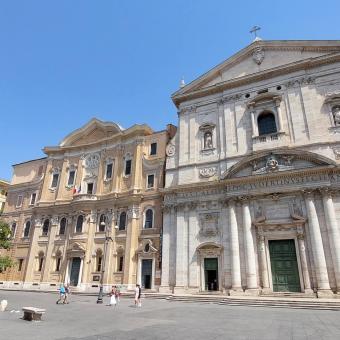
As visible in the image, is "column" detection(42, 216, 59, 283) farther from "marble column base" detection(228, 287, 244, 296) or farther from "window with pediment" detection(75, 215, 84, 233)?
"marble column base" detection(228, 287, 244, 296)

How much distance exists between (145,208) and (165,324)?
1810cm

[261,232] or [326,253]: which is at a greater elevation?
[261,232]

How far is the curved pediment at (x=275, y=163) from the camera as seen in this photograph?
67.8 feet

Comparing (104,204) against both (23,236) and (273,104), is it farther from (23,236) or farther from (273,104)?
(273,104)

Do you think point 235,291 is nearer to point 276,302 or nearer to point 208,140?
point 276,302

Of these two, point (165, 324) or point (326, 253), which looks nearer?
point (165, 324)

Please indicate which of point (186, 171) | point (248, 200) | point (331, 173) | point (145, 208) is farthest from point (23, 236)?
point (331, 173)

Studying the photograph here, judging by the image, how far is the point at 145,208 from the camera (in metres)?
28.0

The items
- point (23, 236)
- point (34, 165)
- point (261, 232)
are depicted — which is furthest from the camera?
point (34, 165)

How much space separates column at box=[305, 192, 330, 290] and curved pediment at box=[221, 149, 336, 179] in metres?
2.35

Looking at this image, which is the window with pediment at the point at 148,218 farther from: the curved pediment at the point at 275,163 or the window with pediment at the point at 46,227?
the window with pediment at the point at 46,227

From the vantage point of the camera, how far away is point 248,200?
22062 mm

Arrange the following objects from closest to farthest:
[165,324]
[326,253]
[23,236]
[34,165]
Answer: [165,324] < [326,253] < [23,236] < [34,165]

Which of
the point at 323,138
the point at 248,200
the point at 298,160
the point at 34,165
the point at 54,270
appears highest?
the point at 34,165
